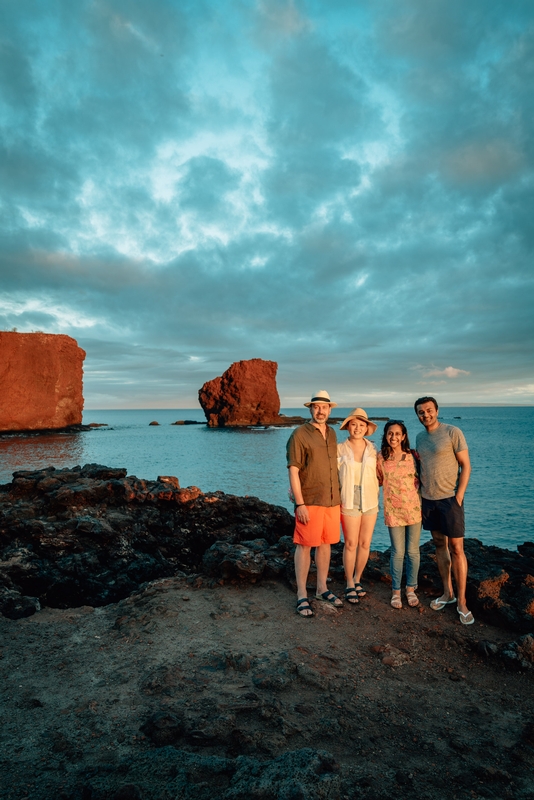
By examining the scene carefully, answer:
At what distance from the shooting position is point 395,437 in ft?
18.2

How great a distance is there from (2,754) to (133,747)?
0.89 m

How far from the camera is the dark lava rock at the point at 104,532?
7.88 meters

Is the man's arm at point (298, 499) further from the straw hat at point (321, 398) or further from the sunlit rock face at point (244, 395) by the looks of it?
the sunlit rock face at point (244, 395)

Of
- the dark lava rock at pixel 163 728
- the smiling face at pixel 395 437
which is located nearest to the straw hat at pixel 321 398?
the smiling face at pixel 395 437

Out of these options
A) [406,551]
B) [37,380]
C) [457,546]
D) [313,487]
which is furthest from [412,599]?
[37,380]

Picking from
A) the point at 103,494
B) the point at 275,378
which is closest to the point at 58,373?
the point at 275,378

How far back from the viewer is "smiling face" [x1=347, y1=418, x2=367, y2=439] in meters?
5.67

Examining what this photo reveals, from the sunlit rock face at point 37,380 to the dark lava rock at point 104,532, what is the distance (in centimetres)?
6426

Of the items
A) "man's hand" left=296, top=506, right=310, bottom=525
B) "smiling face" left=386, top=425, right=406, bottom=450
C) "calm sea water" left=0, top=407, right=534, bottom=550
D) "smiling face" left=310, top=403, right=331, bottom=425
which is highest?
"smiling face" left=310, top=403, right=331, bottom=425

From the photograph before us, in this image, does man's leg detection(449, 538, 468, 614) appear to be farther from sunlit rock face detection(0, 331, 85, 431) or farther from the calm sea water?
sunlit rock face detection(0, 331, 85, 431)

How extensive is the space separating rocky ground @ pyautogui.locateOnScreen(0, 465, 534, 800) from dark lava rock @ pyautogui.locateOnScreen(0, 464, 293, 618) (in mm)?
294

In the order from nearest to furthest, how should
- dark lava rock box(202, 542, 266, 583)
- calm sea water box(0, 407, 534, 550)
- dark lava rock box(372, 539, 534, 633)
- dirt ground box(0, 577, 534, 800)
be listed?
dirt ground box(0, 577, 534, 800) < dark lava rock box(372, 539, 534, 633) < dark lava rock box(202, 542, 266, 583) < calm sea water box(0, 407, 534, 550)

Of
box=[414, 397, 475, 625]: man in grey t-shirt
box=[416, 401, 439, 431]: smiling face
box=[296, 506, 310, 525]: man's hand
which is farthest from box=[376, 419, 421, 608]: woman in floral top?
box=[296, 506, 310, 525]: man's hand

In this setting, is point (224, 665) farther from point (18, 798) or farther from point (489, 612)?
point (489, 612)
